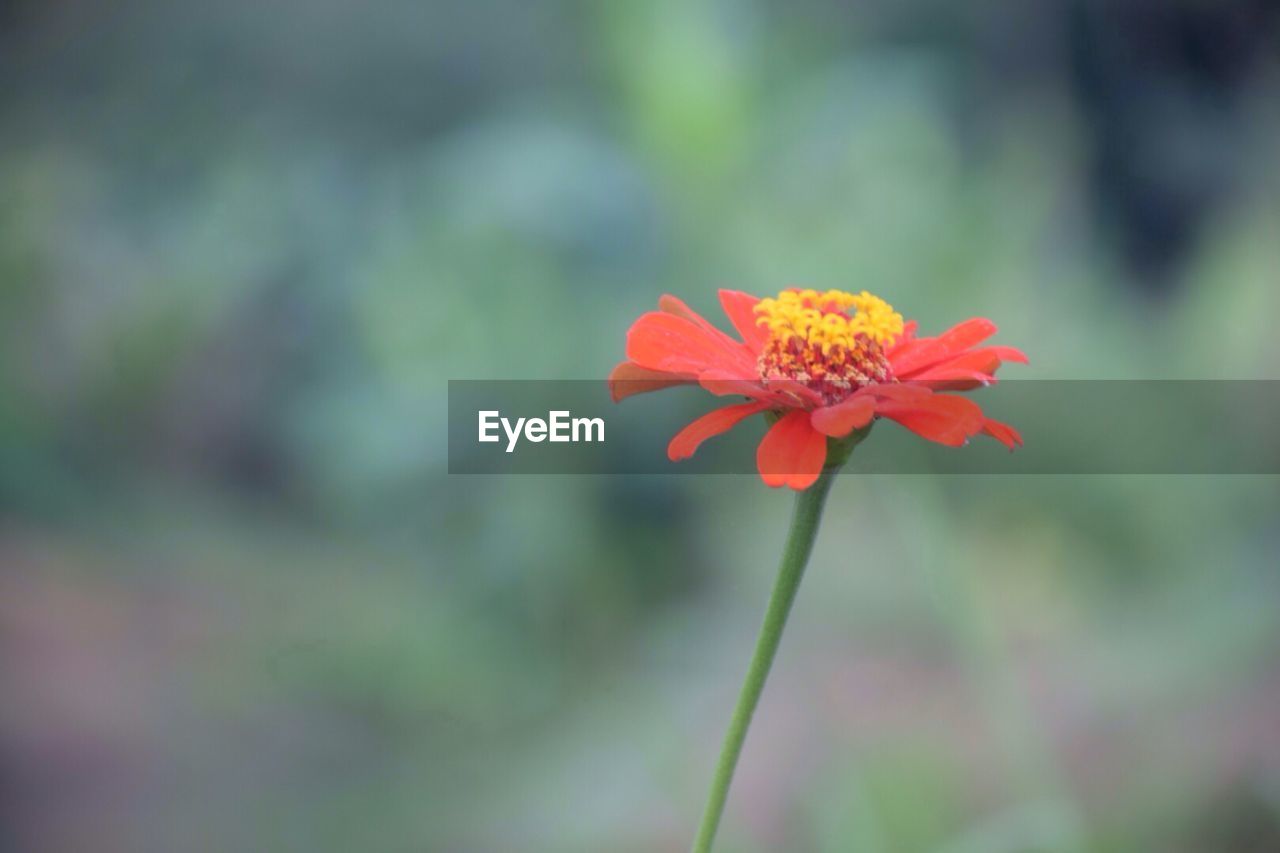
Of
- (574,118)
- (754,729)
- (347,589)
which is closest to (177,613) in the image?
(347,589)

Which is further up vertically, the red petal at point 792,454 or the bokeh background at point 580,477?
the bokeh background at point 580,477

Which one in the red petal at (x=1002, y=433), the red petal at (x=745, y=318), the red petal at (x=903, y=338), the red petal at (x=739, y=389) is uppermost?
the red petal at (x=745, y=318)

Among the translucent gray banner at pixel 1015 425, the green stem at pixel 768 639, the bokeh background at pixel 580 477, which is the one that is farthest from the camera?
the translucent gray banner at pixel 1015 425

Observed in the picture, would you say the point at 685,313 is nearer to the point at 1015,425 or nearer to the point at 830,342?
the point at 830,342

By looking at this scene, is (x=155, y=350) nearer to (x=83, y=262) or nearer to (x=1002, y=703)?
(x=83, y=262)

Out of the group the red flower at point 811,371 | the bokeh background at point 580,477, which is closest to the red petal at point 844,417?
the red flower at point 811,371

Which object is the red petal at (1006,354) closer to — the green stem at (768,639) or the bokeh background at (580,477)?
the green stem at (768,639)
